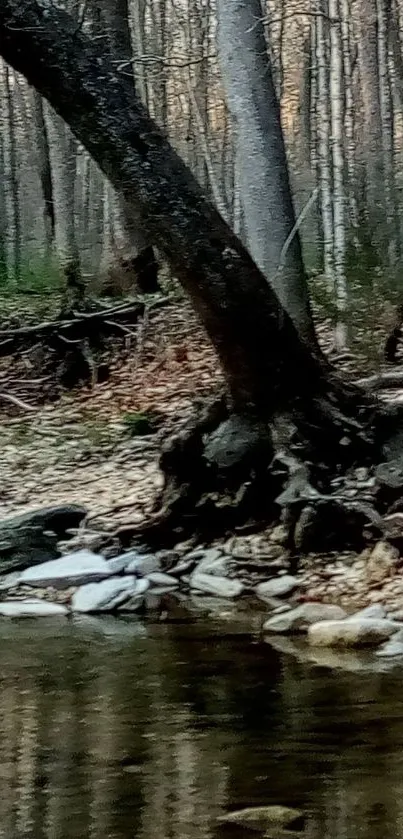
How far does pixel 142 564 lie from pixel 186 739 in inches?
126

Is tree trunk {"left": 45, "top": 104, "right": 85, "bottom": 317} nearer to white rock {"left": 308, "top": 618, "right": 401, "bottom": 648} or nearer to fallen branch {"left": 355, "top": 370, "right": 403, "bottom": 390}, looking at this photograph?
fallen branch {"left": 355, "top": 370, "right": 403, "bottom": 390}

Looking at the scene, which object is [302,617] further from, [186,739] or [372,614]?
[186,739]

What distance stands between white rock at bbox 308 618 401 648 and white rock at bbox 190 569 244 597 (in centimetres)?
124

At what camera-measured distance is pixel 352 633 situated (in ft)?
18.3

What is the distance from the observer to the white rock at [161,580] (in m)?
7.11

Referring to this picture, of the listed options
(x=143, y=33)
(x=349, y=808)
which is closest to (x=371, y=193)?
(x=143, y=33)

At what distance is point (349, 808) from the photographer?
11.3 feet

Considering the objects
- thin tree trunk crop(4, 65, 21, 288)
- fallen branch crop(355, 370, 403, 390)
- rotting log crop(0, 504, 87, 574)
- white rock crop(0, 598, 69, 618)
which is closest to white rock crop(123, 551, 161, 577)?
white rock crop(0, 598, 69, 618)

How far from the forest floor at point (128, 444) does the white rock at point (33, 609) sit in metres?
0.89

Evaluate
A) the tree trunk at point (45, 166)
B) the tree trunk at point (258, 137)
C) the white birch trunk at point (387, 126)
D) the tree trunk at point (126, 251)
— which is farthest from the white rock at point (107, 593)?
the tree trunk at point (45, 166)

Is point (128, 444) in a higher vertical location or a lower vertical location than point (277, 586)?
higher

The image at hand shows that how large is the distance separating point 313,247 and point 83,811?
10624 mm

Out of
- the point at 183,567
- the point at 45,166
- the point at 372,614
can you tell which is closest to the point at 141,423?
the point at 183,567

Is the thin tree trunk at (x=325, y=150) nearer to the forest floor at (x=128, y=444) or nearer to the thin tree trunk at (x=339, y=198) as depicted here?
the thin tree trunk at (x=339, y=198)
